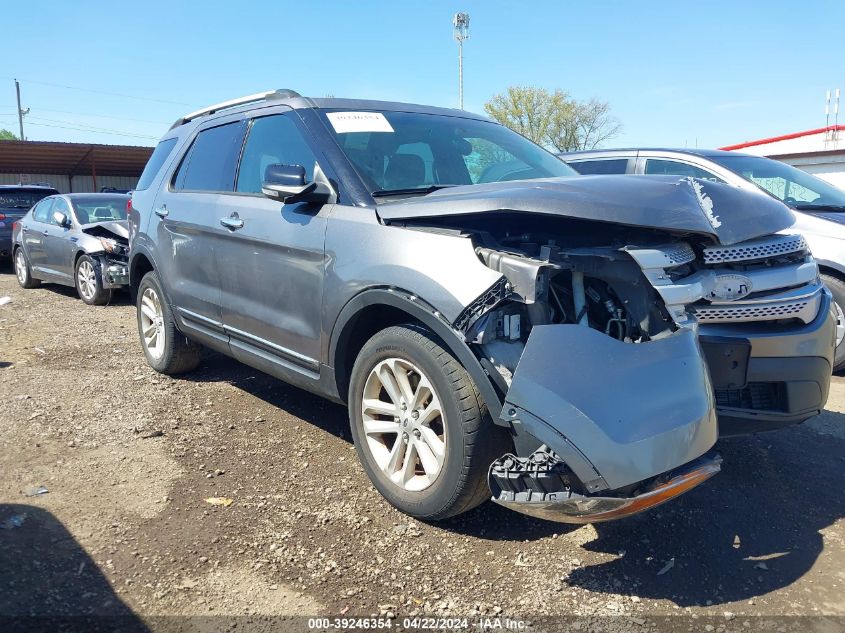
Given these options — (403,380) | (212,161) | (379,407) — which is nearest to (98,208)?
(212,161)

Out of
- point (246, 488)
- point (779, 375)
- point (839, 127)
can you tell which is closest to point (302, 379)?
point (246, 488)

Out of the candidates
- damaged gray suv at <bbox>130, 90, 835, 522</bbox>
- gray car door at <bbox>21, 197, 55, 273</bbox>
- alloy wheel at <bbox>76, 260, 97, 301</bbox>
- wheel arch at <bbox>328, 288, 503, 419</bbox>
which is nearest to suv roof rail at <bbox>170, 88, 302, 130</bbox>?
damaged gray suv at <bbox>130, 90, 835, 522</bbox>

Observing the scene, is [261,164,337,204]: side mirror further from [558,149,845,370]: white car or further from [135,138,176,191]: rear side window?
[558,149,845,370]: white car

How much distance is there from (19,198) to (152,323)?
403 inches

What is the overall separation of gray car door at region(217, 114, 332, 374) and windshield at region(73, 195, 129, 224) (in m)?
6.58

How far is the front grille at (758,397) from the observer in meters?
2.86

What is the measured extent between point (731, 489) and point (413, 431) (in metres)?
1.72

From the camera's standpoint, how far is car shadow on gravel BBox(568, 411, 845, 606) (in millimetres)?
2662

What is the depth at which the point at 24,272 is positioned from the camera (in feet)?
36.6

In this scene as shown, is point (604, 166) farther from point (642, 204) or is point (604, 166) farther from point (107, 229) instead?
point (107, 229)

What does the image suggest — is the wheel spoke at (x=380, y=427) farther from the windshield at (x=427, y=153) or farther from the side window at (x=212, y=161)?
the side window at (x=212, y=161)

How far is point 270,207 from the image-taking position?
3.78 metres

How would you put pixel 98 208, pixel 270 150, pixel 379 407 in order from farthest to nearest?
pixel 98 208 < pixel 270 150 < pixel 379 407

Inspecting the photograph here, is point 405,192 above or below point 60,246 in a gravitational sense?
above
